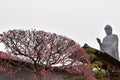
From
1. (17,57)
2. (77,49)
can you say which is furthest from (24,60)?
(77,49)

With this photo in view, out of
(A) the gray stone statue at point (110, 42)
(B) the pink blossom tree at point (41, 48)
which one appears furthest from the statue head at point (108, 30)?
(B) the pink blossom tree at point (41, 48)

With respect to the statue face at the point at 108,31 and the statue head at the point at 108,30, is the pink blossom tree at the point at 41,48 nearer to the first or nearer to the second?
the statue head at the point at 108,30

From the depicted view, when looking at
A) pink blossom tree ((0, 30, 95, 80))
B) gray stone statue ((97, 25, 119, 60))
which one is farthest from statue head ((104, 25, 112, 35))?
pink blossom tree ((0, 30, 95, 80))

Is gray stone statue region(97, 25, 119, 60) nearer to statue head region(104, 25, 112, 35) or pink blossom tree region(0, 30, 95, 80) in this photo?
statue head region(104, 25, 112, 35)

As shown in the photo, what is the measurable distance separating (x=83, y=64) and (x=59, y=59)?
1247 millimetres

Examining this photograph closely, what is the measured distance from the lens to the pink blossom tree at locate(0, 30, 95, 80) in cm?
893

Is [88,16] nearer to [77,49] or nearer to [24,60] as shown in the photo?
[77,49]

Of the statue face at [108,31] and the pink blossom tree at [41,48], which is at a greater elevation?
the statue face at [108,31]

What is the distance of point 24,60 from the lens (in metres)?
9.22

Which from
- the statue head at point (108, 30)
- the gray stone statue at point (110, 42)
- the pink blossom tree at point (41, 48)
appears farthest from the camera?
the statue head at point (108, 30)

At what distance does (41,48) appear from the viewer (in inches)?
354

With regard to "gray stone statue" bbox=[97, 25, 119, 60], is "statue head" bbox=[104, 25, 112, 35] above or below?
above

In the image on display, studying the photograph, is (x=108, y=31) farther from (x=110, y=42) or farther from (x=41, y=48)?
(x=41, y=48)

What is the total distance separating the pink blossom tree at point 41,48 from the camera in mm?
8930
